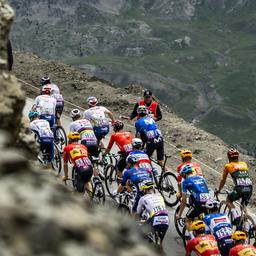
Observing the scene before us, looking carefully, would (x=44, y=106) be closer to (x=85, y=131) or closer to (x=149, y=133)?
(x=85, y=131)

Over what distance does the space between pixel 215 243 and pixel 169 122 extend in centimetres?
1467

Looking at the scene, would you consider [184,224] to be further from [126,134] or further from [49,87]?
[49,87]

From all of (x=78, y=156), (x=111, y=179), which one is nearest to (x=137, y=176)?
(x=78, y=156)

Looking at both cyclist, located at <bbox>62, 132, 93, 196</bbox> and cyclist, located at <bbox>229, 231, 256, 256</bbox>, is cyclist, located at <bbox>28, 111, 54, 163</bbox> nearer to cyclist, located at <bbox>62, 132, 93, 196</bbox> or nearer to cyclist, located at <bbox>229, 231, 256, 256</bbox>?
cyclist, located at <bbox>62, 132, 93, 196</bbox>

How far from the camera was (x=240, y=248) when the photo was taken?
1100 cm

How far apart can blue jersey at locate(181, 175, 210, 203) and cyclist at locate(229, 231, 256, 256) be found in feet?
5.62

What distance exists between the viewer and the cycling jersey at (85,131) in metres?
15.4

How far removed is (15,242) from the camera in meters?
2.01

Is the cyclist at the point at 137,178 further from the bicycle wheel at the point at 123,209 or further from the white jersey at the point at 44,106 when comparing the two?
the white jersey at the point at 44,106

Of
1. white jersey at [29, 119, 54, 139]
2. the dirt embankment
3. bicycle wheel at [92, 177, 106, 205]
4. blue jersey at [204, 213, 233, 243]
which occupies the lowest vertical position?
the dirt embankment

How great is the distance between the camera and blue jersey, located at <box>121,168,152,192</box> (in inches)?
504

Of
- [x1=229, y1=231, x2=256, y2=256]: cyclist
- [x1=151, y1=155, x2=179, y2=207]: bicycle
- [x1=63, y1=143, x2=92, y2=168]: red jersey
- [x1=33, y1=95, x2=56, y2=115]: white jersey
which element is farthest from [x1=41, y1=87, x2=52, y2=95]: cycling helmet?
[x1=229, y1=231, x2=256, y2=256]: cyclist

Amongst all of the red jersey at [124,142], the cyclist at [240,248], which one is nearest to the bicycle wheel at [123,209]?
the red jersey at [124,142]

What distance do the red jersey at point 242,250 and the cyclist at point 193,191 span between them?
2.07 meters
